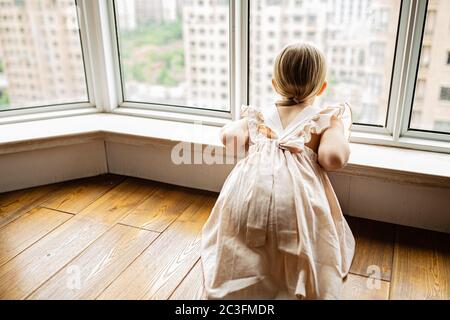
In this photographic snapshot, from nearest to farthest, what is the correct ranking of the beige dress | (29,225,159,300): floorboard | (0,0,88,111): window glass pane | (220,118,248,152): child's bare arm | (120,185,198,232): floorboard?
the beige dress, (29,225,159,300): floorboard, (220,118,248,152): child's bare arm, (120,185,198,232): floorboard, (0,0,88,111): window glass pane

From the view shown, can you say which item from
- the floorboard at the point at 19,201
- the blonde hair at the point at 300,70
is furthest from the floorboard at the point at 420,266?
the floorboard at the point at 19,201

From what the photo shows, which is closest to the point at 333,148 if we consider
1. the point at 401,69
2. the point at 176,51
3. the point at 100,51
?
the point at 401,69

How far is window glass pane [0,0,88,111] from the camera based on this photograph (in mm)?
1864

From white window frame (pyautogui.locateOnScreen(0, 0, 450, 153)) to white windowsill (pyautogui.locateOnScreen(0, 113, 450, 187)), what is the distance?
0.14ft

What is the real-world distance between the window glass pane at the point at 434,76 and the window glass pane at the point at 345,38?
108mm

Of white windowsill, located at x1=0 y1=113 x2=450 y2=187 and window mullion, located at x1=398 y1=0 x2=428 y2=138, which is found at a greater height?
window mullion, located at x1=398 y1=0 x2=428 y2=138

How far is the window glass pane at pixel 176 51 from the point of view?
5.90ft

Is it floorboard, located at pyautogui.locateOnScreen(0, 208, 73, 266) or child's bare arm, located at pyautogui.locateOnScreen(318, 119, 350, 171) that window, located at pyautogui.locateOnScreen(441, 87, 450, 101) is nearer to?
child's bare arm, located at pyautogui.locateOnScreen(318, 119, 350, 171)

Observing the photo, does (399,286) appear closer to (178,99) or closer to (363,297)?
(363,297)

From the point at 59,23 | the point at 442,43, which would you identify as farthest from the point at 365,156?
the point at 59,23

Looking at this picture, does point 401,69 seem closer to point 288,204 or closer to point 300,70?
point 300,70

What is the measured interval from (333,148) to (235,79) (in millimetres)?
695

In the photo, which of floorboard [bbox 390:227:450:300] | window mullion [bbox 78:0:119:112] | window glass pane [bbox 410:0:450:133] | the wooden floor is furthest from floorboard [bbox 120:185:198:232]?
window glass pane [bbox 410:0:450:133]

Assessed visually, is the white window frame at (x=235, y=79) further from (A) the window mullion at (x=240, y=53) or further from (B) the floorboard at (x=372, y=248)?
(B) the floorboard at (x=372, y=248)
